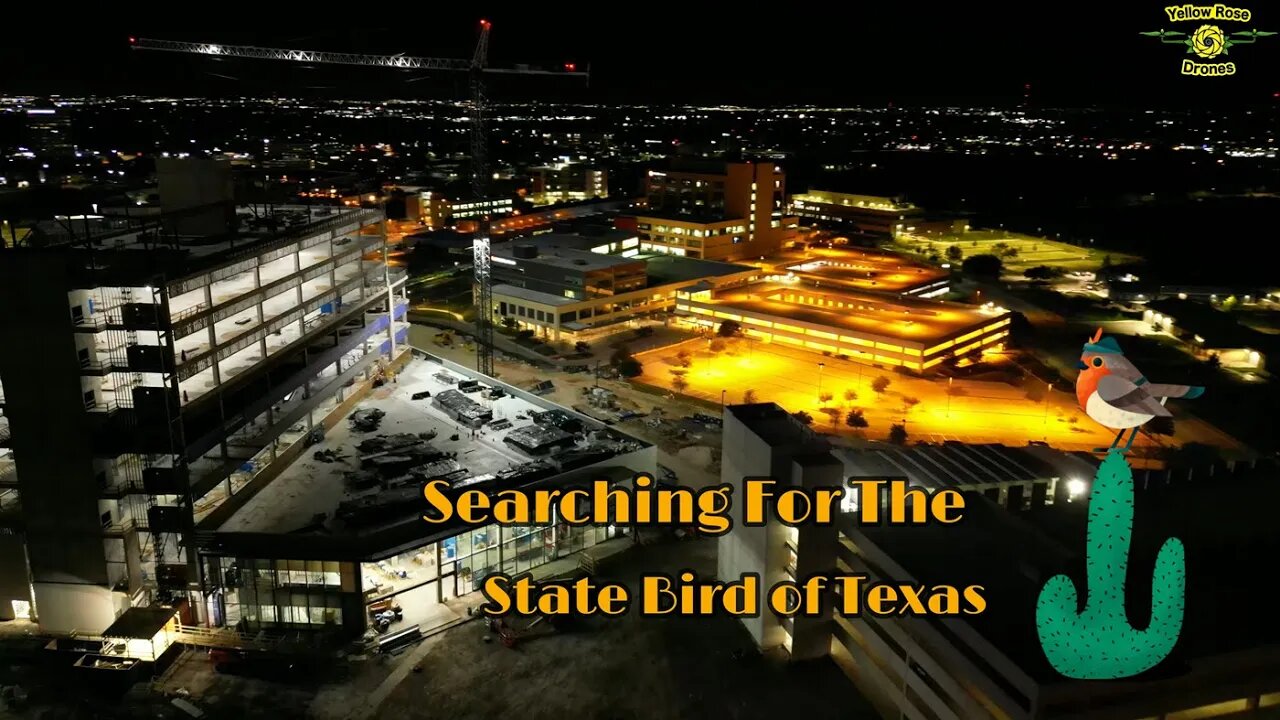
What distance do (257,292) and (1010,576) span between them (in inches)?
906

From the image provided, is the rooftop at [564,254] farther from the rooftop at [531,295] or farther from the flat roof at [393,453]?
the flat roof at [393,453]

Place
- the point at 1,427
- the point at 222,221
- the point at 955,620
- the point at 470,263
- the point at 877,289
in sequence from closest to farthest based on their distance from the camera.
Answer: the point at 955,620 → the point at 1,427 → the point at 222,221 → the point at 877,289 → the point at 470,263

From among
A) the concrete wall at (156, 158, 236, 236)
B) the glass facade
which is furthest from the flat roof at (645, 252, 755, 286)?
the glass facade

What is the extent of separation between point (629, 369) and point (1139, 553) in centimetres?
3085

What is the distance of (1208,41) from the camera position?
38719 mm

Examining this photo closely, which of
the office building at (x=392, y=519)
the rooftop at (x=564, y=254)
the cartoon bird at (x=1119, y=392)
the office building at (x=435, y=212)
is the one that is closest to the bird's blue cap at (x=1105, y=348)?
the cartoon bird at (x=1119, y=392)

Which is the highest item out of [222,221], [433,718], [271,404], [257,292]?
[222,221]

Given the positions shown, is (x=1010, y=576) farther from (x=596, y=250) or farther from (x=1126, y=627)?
(x=596, y=250)

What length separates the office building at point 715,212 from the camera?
74.1 meters

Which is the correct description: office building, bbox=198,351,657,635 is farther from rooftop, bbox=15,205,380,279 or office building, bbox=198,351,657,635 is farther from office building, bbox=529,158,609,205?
office building, bbox=529,158,609,205

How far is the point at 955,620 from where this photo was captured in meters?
16.2

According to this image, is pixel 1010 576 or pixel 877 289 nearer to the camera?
pixel 1010 576

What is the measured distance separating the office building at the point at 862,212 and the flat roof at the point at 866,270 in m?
19.3

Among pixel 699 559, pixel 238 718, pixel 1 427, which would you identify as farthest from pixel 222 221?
pixel 699 559
